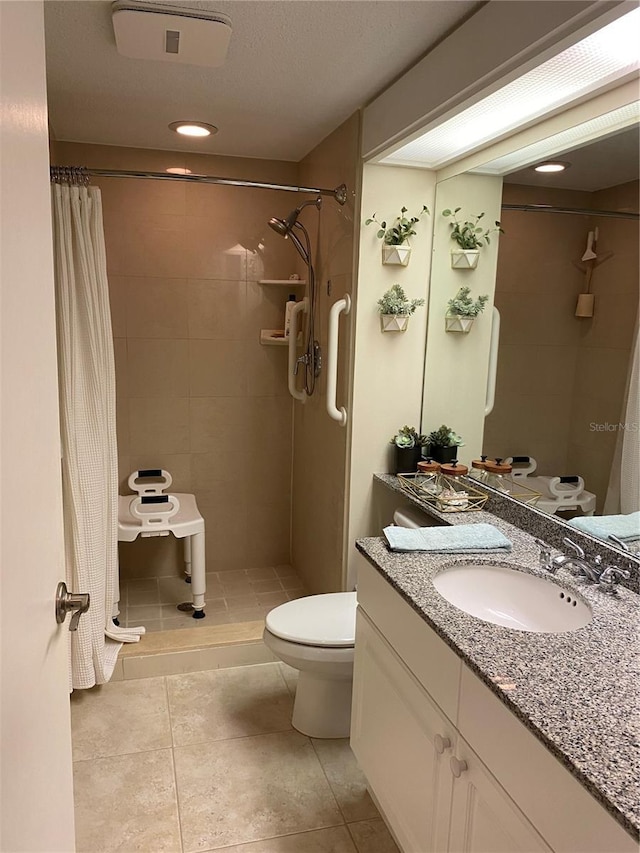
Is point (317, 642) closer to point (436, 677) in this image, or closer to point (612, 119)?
point (436, 677)

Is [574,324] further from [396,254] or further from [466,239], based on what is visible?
[396,254]

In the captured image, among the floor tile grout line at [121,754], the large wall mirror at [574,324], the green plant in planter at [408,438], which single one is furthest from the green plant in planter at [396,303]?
the floor tile grout line at [121,754]

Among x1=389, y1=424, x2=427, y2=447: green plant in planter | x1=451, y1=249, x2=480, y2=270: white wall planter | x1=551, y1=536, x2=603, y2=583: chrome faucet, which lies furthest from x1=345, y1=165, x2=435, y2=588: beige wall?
x1=551, y1=536, x2=603, y2=583: chrome faucet

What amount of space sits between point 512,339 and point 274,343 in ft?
5.10

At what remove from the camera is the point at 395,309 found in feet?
8.18

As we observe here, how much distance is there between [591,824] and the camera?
905 mm

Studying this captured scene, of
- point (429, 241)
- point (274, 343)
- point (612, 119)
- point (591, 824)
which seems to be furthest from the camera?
point (274, 343)

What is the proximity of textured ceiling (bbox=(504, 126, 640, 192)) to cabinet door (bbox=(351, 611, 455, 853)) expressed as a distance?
54.9 inches

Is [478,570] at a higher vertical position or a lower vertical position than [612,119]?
lower

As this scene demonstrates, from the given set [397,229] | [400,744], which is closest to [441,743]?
[400,744]

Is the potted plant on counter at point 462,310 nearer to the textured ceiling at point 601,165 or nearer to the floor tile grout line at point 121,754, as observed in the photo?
the textured ceiling at point 601,165

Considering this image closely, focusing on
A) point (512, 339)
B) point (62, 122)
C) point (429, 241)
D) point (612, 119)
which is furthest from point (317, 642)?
point (62, 122)

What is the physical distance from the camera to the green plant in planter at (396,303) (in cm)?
250

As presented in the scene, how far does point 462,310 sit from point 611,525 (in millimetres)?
1095
